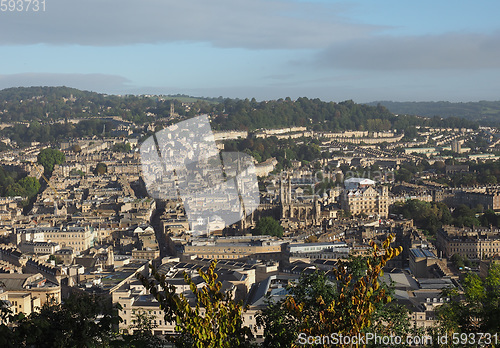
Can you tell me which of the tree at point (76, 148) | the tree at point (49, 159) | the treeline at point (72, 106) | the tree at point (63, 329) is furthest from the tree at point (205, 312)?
the treeline at point (72, 106)

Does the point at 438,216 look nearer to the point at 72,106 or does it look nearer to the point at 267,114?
the point at 267,114

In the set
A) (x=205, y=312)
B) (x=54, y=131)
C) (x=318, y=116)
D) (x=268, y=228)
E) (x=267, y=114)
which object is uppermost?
(x=205, y=312)

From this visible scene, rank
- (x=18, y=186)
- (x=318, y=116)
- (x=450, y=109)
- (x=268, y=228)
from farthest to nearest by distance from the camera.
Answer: (x=450, y=109), (x=318, y=116), (x=18, y=186), (x=268, y=228)

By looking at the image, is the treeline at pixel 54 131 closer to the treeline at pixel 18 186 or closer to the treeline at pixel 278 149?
the treeline at pixel 278 149

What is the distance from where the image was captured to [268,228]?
918 inches

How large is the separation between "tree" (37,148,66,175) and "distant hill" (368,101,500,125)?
69432mm

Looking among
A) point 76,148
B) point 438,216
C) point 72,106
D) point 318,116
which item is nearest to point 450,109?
point 318,116

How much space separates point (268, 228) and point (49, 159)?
2119cm

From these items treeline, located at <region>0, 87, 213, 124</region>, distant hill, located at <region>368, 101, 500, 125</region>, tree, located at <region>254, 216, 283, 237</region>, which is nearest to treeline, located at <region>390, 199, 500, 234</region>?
tree, located at <region>254, 216, 283, 237</region>

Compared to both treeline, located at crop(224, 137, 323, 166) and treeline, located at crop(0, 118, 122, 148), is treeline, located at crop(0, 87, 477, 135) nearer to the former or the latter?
treeline, located at crop(0, 118, 122, 148)

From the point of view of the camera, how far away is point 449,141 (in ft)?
192

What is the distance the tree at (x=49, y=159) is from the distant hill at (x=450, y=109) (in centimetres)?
6943

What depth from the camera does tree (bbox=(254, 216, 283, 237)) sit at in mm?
23078

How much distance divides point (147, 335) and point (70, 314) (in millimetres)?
2760
